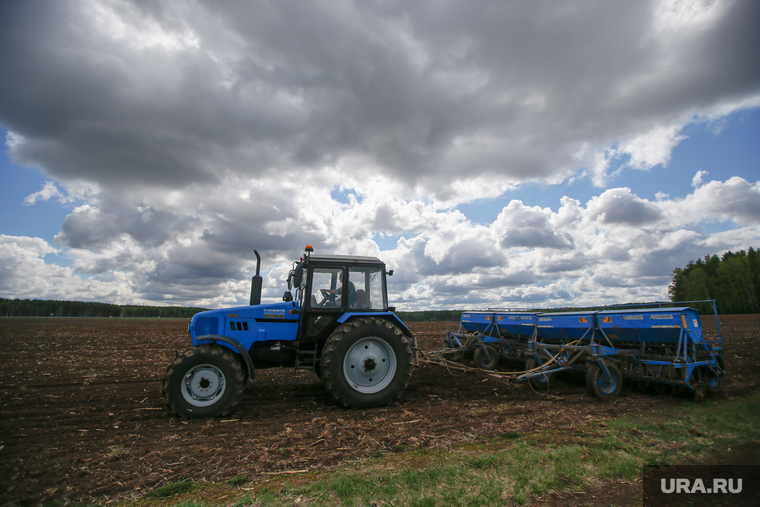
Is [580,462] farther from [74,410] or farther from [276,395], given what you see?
[74,410]

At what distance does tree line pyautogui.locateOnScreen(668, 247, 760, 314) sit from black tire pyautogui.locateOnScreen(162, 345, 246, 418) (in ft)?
203

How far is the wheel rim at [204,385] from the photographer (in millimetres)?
5605

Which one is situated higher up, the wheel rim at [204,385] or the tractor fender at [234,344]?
the tractor fender at [234,344]

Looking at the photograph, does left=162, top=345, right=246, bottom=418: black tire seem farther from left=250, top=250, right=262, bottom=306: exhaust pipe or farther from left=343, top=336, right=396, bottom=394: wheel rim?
left=343, top=336, right=396, bottom=394: wheel rim

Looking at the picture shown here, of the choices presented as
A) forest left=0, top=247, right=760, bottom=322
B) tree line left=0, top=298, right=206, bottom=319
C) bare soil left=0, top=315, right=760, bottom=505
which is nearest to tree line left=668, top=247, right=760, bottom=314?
forest left=0, top=247, right=760, bottom=322

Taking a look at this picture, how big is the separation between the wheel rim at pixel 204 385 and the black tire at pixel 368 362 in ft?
5.42

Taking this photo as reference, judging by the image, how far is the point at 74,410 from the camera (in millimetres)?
6156

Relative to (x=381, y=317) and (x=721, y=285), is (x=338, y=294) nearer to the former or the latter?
(x=381, y=317)

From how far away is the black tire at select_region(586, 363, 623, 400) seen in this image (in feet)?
23.3

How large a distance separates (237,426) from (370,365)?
7.48ft

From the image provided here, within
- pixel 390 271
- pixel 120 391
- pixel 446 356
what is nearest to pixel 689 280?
pixel 446 356

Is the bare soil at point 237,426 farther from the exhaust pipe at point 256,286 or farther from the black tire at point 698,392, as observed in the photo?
the exhaust pipe at point 256,286

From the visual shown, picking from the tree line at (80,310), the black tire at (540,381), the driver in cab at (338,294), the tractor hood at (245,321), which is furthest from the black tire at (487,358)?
the tree line at (80,310)

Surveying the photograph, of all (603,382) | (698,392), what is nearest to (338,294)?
(603,382)
